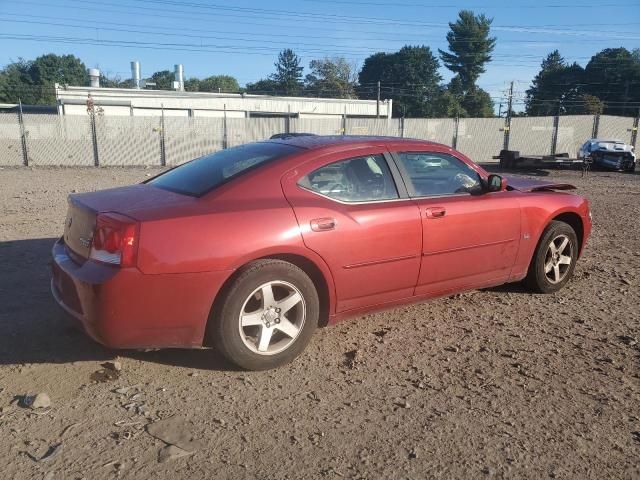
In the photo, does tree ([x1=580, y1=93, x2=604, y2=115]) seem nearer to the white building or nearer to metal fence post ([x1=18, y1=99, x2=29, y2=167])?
the white building

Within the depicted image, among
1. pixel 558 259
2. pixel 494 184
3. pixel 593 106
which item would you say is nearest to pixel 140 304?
pixel 494 184

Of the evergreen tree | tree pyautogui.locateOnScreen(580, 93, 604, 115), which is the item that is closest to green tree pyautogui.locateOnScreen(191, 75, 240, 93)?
the evergreen tree

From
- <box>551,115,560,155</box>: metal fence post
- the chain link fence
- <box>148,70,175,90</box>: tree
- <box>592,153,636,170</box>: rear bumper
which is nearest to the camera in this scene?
the chain link fence

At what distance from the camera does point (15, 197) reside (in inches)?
407

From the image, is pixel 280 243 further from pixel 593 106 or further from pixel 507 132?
pixel 593 106

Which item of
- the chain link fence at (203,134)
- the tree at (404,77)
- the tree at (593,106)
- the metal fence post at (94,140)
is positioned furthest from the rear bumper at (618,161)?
the tree at (404,77)

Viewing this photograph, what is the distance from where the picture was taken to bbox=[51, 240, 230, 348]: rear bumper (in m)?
2.99

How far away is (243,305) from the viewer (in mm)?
3262

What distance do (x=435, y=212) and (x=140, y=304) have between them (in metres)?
2.19

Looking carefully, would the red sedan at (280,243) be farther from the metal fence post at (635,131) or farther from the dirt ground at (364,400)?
the metal fence post at (635,131)

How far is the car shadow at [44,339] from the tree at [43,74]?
83.2 metres

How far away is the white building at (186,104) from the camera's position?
110 feet

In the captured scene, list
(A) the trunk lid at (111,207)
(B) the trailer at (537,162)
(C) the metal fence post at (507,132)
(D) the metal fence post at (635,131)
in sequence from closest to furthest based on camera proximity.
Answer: (A) the trunk lid at (111,207), (B) the trailer at (537,162), (C) the metal fence post at (507,132), (D) the metal fence post at (635,131)

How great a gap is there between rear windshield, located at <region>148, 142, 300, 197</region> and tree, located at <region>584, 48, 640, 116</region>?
255 ft
